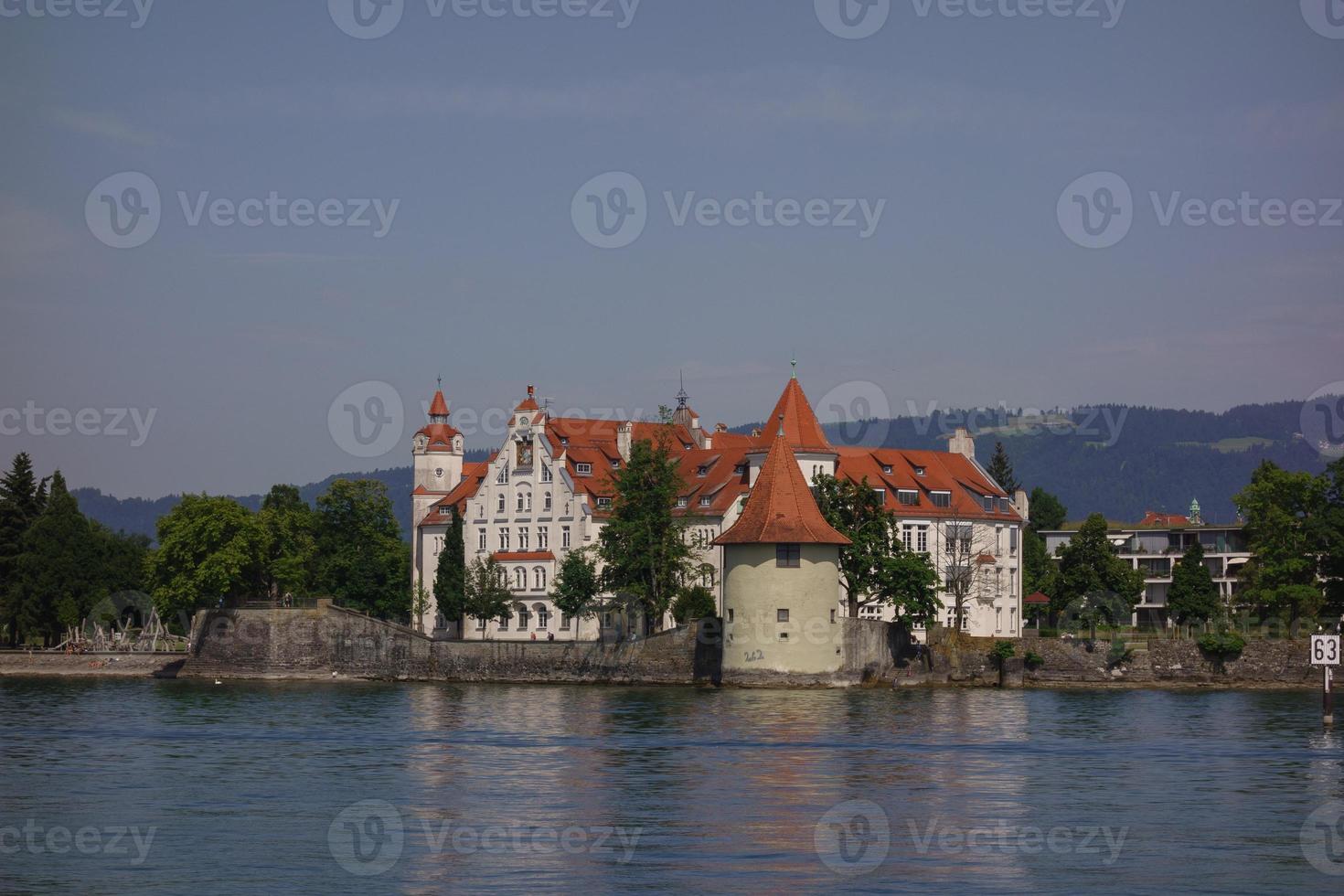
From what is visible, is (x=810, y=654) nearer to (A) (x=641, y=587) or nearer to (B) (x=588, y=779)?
(A) (x=641, y=587)

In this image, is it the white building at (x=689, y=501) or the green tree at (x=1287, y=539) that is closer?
the green tree at (x=1287, y=539)

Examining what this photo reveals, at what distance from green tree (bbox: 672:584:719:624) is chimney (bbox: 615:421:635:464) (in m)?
17.7

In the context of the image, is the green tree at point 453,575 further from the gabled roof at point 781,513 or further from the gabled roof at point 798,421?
the gabled roof at point 781,513

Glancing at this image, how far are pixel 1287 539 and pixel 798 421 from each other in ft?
76.9

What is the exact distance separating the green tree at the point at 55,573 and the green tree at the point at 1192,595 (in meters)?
57.8

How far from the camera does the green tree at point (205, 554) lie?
98.1 metres

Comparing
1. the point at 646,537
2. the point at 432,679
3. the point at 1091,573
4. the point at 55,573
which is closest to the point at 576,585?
the point at 646,537

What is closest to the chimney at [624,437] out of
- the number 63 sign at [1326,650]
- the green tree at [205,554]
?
the green tree at [205,554]

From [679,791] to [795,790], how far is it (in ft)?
8.34

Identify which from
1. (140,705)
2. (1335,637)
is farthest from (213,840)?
(1335,637)

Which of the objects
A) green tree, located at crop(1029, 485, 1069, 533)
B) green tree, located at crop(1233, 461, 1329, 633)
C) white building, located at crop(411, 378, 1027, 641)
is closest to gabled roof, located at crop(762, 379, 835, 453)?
white building, located at crop(411, 378, 1027, 641)

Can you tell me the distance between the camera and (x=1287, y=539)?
87.3 metres

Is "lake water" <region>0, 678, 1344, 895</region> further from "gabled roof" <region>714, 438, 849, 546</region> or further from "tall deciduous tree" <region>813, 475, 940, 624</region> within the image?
"tall deciduous tree" <region>813, 475, 940, 624</region>

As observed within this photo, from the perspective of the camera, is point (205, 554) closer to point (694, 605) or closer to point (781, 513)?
point (694, 605)
